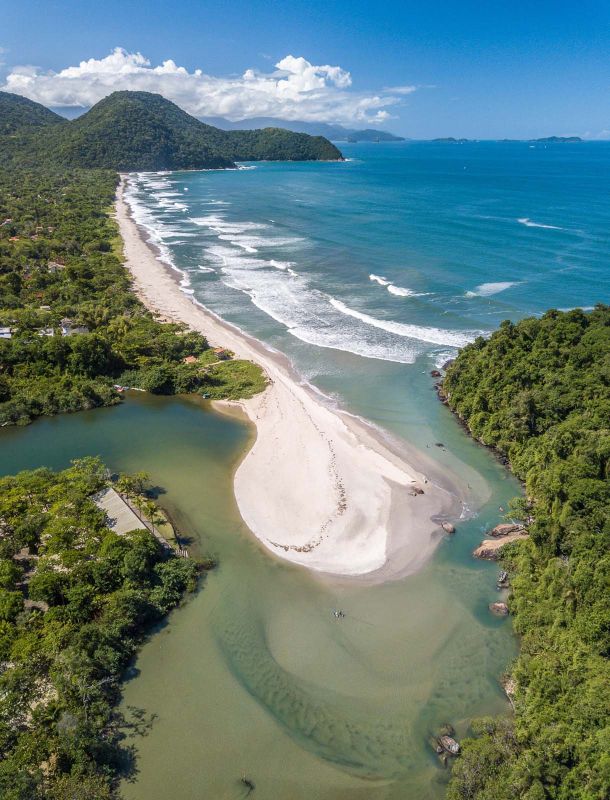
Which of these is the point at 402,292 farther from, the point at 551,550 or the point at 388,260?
the point at 551,550

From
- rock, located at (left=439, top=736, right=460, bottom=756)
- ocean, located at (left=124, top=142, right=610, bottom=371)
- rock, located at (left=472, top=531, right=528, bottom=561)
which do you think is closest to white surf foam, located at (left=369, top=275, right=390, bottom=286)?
ocean, located at (left=124, top=142, right=610, bottom=371)

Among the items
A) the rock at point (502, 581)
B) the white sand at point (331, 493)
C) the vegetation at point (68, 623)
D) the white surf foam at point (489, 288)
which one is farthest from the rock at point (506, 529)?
the white surf foam at point (489, 288)

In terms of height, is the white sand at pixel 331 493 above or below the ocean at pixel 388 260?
below

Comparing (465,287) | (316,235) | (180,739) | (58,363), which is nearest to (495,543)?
(180,739)

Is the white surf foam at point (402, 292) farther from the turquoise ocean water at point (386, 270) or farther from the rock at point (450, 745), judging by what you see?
the rock at point (450, 745)

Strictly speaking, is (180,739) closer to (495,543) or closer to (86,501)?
(86,501)

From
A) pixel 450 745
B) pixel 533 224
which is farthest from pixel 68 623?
pixel 533 224

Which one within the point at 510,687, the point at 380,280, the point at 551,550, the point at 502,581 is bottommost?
the point at 510,687
